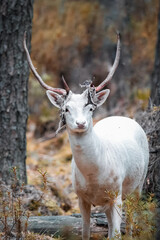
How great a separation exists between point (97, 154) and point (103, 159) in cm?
16

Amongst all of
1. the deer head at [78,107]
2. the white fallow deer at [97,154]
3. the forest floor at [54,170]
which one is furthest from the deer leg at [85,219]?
the deer head at [78,107]

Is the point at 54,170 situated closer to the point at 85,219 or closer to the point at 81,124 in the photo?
the point at 85,219

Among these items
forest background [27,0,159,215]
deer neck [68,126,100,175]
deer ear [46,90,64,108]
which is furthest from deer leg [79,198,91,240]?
forest background [27,0,159,215]

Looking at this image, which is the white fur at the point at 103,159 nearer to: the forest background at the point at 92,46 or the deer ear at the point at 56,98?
the deer ear at the point at 56,98

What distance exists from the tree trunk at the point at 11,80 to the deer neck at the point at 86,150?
2240 millimetres

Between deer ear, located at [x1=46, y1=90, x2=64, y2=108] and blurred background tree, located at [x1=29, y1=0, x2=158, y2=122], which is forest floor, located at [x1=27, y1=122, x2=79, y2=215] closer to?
deer ear, located at [x1=46, y1=90, x2=64, y2=108]

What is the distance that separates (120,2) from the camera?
55.2ft

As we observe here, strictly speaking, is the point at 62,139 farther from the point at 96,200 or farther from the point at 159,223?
the point at 159,223

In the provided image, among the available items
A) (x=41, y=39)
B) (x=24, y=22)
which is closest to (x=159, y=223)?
(x=24, y=22)

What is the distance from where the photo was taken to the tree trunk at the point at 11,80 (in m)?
6.86

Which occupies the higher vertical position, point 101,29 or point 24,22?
point 101,29

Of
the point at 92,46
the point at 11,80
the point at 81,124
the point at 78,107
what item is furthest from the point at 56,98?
the point at 92,46

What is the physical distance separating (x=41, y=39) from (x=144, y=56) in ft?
12.4

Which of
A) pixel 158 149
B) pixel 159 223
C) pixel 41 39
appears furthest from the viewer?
pixel 41 39
